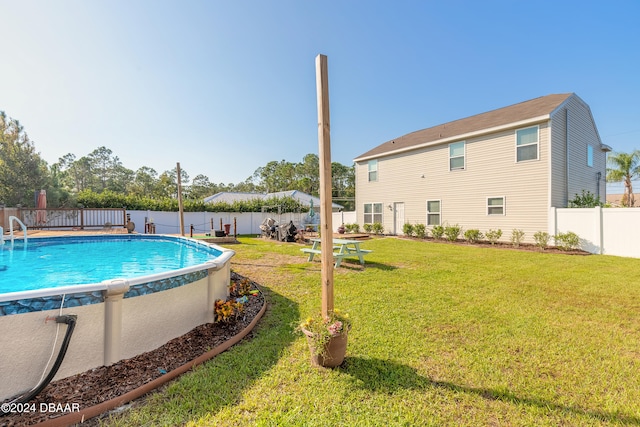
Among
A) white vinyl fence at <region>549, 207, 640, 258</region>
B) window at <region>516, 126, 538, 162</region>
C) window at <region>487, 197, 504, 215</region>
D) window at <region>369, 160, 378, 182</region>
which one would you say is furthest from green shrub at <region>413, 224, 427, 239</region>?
white vinyl fence at <region>549, 207, 640, 258</region>

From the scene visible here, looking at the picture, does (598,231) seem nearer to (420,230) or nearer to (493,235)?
(493,235)

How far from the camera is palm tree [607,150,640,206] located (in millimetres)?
21469

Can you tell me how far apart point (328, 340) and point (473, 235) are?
482 inches

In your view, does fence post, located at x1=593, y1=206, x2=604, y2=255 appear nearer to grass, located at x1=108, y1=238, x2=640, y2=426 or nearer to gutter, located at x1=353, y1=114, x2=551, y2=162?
gutter, located at x1=353, y1=114, x2=551, y2=162

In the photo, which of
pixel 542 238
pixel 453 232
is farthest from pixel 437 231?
pixel 542 238

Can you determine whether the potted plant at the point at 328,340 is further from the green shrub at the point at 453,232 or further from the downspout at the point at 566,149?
the downspout at the point at 566,149

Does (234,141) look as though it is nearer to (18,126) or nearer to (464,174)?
(464,174)

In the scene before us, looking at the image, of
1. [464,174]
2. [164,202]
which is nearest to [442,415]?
[464,174]

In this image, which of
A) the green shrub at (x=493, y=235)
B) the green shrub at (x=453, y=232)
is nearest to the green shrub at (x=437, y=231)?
the green shrub at (x=453, y=232)

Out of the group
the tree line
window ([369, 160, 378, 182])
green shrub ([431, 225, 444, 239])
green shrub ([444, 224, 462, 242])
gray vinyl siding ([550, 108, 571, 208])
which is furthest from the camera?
the tree line

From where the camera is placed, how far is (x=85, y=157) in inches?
1980

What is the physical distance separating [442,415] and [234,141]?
1753 cm

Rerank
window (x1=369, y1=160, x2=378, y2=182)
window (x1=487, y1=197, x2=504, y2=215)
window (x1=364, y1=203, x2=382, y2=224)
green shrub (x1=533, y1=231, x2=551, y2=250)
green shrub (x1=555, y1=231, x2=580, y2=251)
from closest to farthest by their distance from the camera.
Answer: green shrub (x1=555, y1=231, x2=580, y2=251) → green shrub (x1=533, y1=231, x2=551, y2=250) → window (x1=487, y1=197, x2=504, y2=215) → window (x1=364, y1=203, x2=382, y2=224) → window (x1=369, y1=160, x2=378, y2=182)

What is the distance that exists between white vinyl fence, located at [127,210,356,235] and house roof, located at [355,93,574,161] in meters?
5.54
